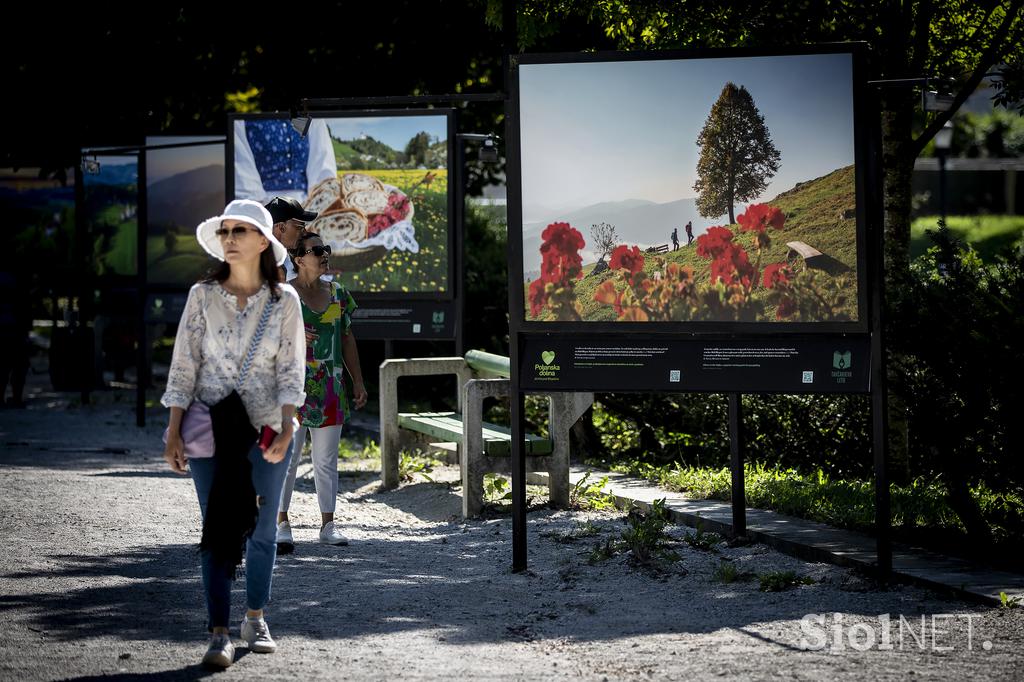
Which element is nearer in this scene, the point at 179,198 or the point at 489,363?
the point at 489,363

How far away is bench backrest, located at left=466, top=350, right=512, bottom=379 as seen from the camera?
10.4 m

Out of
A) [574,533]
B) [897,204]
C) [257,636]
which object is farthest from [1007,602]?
[897,204]

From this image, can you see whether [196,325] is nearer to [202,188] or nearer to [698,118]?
[698,118]

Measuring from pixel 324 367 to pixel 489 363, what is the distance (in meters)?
2.37

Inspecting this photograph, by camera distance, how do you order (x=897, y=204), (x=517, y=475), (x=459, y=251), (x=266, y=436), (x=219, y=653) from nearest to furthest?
(x=219, y=653) → (x=266, y=436) → (x=517, y=475) → (x=897, y=204) → (x=459, y=251)

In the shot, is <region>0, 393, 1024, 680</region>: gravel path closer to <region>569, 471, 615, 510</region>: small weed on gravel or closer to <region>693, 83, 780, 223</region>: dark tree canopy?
<region>569, 471, 615, 510</region>: small weed on gravel

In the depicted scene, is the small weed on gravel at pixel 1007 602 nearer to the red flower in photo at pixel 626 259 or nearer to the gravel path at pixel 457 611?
the gravel path at pixel 457 611

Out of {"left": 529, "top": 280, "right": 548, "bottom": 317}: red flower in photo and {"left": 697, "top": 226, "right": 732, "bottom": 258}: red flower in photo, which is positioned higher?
{"left": 697, "top": 226, "right": 732, "bottom": 258}: red flower in photo

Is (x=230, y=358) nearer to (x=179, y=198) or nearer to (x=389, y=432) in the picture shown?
(x=389, y=432)

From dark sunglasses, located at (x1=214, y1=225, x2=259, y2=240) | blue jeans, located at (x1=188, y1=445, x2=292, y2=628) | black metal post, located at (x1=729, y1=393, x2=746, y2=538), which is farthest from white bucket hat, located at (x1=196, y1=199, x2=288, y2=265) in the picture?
black metal post, located at (x1=729, y1=393, x2=746, y2=538)

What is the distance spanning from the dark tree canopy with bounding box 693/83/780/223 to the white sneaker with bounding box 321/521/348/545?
2928 millimetres

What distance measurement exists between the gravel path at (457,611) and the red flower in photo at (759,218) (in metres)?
1.79

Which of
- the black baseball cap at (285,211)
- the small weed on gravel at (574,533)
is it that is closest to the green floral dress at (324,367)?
the black baseball cap at (285,211)

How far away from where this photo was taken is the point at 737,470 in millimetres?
8578
